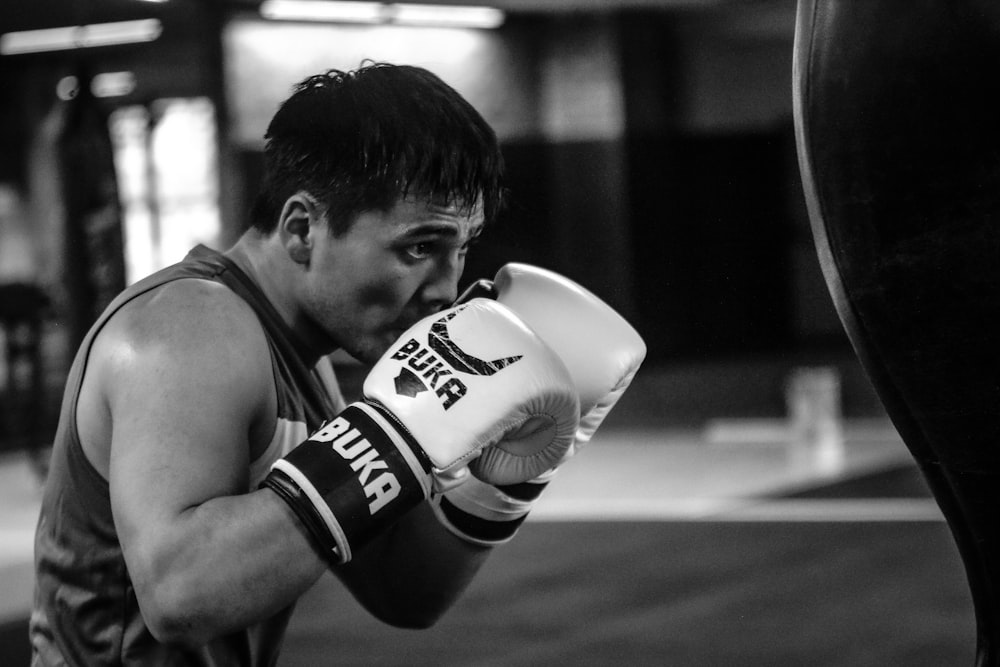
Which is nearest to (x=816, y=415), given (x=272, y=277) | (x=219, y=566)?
(x=272, y=277)

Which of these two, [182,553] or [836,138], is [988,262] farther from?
[182,553]

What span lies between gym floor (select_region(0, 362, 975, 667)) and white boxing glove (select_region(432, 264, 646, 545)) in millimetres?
1548

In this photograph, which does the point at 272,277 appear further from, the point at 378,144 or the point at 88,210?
the point at 88,210

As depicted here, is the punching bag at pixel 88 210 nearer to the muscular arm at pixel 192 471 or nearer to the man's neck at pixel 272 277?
the man's neck at pixel 272 277

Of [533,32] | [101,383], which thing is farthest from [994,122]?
[533,32]

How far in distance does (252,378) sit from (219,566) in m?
0.15

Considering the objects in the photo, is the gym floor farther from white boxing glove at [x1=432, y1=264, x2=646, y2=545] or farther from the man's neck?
the man's neck

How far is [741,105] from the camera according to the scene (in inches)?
250

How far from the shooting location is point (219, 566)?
0.78 metres

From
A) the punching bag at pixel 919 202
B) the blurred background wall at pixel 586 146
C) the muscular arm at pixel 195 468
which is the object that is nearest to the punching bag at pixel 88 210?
the blurred background wall at pixel 586 146

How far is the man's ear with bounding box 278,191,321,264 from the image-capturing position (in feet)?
3.09

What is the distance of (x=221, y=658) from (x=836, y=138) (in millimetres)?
660

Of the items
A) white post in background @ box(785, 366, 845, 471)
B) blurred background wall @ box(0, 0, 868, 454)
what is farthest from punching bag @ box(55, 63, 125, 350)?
white post in background @ box(785, 366, 845, 471)

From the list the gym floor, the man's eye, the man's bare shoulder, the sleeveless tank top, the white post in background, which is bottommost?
the white post in background
